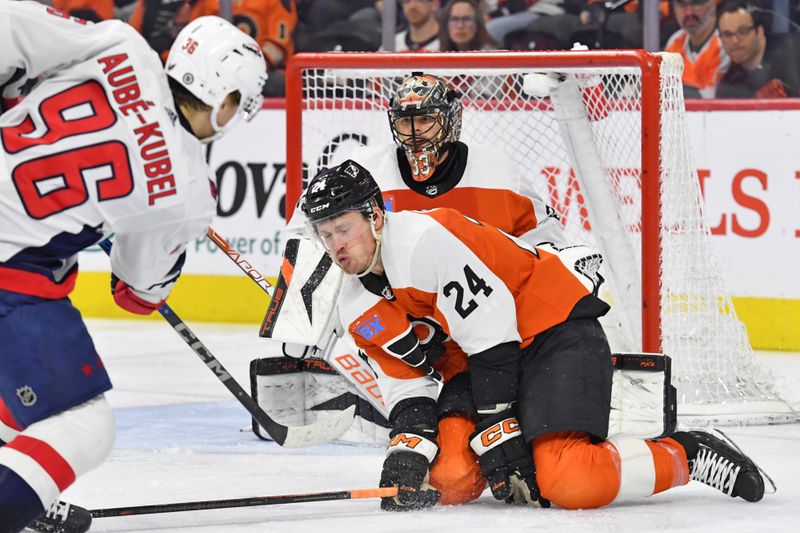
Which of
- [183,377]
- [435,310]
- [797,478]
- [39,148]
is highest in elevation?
[39,148]

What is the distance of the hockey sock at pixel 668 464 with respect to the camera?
8.71 feet

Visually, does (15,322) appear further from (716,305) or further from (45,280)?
(716,305)

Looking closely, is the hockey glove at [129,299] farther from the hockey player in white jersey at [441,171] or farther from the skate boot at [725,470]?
the skate boot at [725,470]

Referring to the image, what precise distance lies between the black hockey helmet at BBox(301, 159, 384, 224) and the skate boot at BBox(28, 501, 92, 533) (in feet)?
2.28

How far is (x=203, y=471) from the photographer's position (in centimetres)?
314

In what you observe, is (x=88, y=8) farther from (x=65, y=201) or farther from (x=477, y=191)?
(x=65, y=201)

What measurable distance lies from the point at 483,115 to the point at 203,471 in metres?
1.63

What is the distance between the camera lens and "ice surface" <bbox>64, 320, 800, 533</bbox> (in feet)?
8.30

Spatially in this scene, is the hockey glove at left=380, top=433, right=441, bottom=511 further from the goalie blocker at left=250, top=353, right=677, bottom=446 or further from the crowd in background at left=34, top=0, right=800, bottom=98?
the crowd in background at left=34, top=0, right=800, bottom=98

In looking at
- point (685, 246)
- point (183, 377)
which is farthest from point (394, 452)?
point (183, 377)

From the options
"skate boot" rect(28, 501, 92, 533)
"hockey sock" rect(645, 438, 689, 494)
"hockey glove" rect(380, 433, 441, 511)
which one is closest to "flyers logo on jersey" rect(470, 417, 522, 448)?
"hockey glove" rect(380, 433, 441, 511)

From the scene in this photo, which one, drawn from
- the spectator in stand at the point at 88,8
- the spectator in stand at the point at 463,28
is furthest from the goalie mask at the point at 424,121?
the spectator in stand at the point at 88,8

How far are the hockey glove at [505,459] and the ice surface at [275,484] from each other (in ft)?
0.15

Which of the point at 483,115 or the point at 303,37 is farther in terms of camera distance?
the point at 303,37
